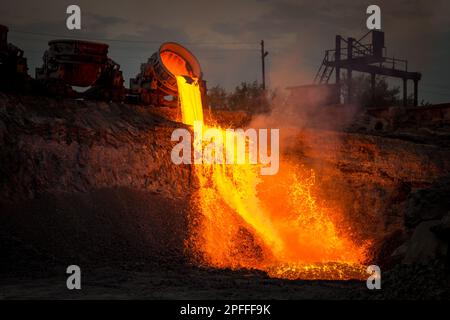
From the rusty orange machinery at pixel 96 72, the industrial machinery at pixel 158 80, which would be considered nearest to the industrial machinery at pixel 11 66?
the rusty orange machinery at pixel 96 72

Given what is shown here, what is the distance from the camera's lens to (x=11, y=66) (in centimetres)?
1130

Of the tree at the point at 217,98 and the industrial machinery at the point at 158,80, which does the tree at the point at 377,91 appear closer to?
the tree at the point at 217,98

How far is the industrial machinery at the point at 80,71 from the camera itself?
11844 millimetres

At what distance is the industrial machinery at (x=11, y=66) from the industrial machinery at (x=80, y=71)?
403 millimetres

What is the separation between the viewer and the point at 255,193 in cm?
1332

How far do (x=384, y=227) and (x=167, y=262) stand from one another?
243 inches

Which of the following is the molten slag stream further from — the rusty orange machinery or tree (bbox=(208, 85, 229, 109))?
tree (bbox=(208, 85, 229, 109))

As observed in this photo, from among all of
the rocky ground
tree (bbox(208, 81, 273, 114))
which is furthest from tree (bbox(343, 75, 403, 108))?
the rocky ground

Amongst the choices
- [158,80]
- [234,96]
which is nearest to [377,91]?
[234,96]

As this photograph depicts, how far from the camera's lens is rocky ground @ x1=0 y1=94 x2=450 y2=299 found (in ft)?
23.5

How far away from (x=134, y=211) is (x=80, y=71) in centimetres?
342

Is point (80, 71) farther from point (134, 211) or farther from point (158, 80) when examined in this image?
point (134, 211)
